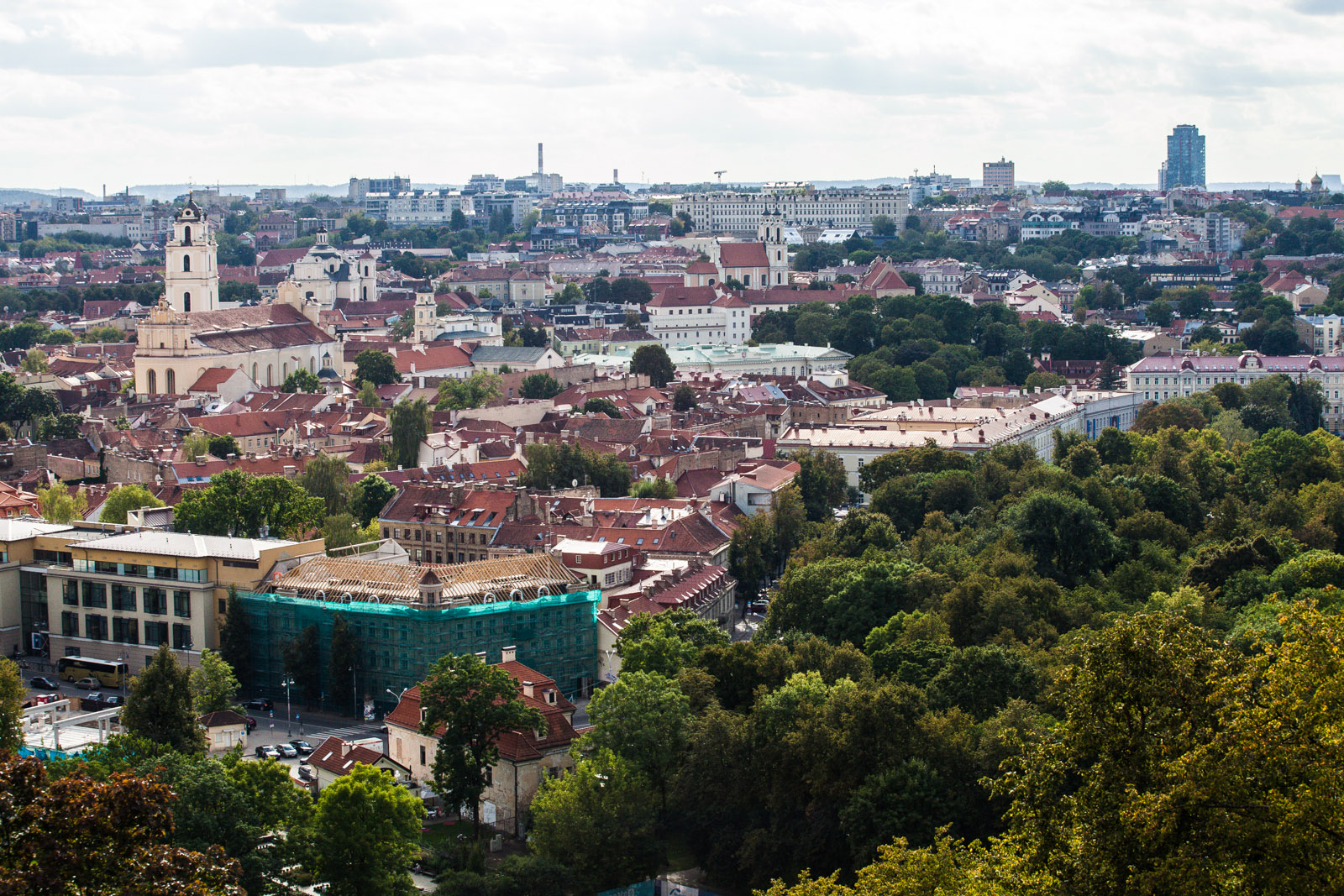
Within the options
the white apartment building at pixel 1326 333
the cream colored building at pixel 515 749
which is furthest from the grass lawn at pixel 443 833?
the white apartment building at pixel 1326 333

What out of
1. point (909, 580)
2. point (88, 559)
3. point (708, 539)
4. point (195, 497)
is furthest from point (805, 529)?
point (88, 559)

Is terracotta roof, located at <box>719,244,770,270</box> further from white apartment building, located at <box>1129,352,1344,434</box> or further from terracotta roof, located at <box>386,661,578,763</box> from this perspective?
terracotta roof, located at <box>386,661,578,763</box>

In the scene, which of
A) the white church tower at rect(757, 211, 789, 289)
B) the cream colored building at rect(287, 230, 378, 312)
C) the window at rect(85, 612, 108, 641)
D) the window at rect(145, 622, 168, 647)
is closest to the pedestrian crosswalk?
the window at rect(145, 622, 168, 647)

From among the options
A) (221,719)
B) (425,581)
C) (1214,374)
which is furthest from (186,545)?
(1214,374)

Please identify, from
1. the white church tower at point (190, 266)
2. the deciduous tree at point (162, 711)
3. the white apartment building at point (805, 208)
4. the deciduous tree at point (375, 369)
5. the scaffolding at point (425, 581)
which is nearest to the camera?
the deciduous tree at point (162, 711)

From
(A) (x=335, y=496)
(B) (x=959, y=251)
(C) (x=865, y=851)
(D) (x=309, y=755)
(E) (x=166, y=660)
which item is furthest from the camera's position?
(B) (x=959, y=251)

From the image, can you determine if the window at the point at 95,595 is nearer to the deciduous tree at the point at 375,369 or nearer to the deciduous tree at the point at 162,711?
the deciduous tree at the point at 162,711

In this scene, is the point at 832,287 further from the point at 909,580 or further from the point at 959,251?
the point at 909,580
